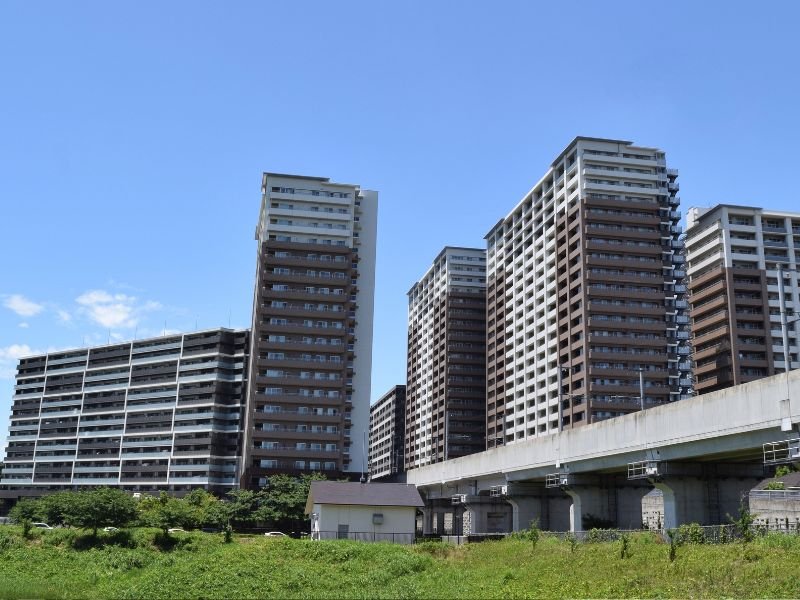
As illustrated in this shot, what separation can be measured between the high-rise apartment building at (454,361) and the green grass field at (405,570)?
339 feet

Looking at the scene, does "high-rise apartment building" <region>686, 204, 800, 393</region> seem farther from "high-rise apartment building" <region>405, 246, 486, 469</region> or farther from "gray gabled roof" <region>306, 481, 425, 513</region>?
"gray gabled roof" <region>306, 481, 425, 513</region>

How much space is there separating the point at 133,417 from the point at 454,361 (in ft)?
222

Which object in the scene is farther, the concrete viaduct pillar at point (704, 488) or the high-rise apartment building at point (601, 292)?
the high-rise apartment building at point (601, 292)

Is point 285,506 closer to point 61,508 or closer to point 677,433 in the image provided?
point 61,508

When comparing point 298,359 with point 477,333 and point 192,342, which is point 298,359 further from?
point 477,333

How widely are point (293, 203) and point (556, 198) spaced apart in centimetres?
4424

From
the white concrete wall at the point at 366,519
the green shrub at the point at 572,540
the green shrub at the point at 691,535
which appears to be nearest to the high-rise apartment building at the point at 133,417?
the white concrete wall at the point at 366,519

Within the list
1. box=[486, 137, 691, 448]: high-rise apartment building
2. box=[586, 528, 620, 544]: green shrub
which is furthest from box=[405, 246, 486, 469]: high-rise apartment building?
box=[586, 528, 620, 544]: green shrub

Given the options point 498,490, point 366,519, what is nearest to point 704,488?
point 366,519

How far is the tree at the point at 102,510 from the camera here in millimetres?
69438

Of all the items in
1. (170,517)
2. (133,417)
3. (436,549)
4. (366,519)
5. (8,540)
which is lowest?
(8,540)

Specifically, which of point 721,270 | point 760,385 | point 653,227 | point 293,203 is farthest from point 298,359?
point 760,385

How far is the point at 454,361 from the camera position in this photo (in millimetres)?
174375

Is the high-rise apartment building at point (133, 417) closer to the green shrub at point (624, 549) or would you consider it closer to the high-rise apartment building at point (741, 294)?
the high-rise apartment building at point (741, 294)
